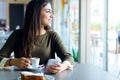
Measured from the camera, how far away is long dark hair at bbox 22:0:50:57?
1.83m

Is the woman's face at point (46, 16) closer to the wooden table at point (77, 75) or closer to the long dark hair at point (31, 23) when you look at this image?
the long dark hair at point (31, 23)

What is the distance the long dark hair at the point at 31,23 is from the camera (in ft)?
5.99

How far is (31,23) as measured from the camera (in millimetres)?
1896

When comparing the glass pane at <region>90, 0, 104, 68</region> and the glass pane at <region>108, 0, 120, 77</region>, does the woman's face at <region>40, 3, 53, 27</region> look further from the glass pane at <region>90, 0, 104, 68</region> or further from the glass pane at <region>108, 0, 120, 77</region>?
the glass pane at <region>90, 0, 104, 68</region>

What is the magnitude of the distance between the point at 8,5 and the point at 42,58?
7668 millimetres

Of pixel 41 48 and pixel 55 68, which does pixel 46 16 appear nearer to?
pixel 41 48

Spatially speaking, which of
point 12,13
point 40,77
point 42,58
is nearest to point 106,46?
point 42,58

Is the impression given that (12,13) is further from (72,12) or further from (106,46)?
(106,46)

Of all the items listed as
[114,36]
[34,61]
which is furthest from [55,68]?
[114,36]

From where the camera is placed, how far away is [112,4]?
3.05 meters

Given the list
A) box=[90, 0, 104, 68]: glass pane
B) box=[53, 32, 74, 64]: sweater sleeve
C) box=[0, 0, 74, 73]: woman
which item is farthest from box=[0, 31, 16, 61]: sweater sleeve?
box=[90, 0, 104, 68]: glass pane

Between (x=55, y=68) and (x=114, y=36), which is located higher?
(x=114, y=36)

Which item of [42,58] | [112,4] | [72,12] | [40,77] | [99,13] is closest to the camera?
[40,77]

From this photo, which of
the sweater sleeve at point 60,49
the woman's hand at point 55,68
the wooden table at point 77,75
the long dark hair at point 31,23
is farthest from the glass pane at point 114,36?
the woman's hand at point 55,68
